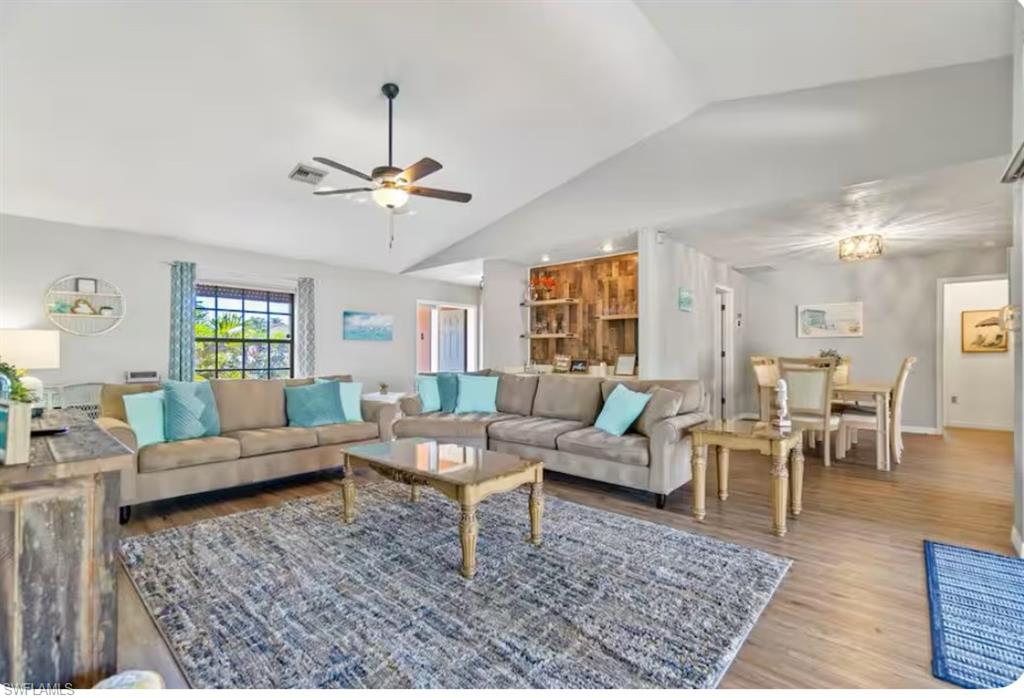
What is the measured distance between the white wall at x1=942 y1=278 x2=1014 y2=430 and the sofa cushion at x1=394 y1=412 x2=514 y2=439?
6.58 metres

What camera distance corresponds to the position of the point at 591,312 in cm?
637

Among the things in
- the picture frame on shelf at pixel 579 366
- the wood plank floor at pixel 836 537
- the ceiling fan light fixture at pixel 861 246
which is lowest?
the wood plank floor at pixel 836 537

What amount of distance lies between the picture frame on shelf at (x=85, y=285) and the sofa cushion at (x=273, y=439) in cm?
260

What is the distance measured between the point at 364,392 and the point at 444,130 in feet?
13.7

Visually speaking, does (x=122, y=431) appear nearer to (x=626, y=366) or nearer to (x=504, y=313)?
(x=504, y=313)

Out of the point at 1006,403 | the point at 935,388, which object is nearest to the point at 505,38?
the point at 935,388

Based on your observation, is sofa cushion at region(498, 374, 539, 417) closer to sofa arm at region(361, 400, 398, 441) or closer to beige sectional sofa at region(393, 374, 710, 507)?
beige sectional sofa at region(393, 374, 710, 507)

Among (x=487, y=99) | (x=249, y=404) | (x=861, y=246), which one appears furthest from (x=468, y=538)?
(x=861, y=246)

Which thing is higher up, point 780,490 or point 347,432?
point 347,432

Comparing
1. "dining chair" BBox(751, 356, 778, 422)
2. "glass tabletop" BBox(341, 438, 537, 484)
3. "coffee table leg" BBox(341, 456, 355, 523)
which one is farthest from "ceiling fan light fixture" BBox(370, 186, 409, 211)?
"dining chair" BBox(751, 356, 778, 422)

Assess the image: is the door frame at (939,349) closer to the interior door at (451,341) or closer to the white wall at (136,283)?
the interior door at (451,341)

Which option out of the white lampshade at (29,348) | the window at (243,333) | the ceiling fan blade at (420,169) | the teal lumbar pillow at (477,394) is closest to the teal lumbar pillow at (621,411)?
the teal lumbar pillow at (477,394)

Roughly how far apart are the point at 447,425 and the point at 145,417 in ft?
7.40

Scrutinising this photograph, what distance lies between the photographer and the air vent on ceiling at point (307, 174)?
4348mm
